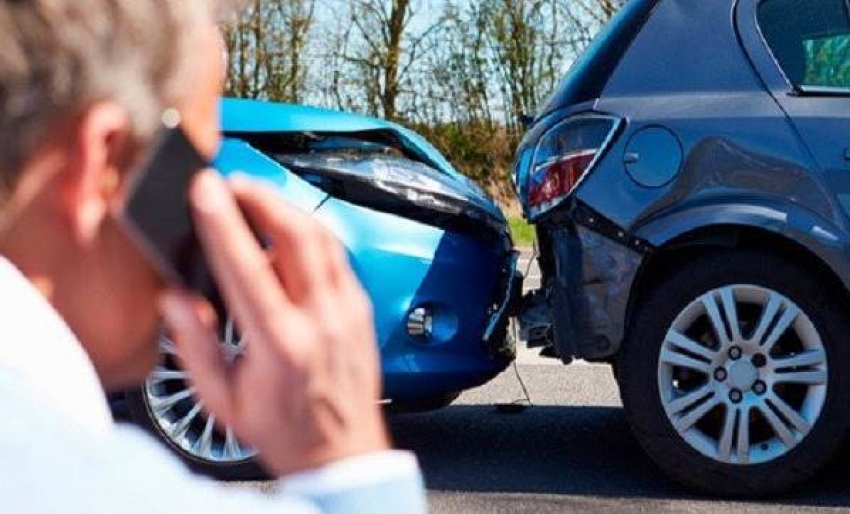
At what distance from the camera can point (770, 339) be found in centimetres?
498

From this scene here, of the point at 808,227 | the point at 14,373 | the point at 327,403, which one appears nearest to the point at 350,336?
the point at 327,403

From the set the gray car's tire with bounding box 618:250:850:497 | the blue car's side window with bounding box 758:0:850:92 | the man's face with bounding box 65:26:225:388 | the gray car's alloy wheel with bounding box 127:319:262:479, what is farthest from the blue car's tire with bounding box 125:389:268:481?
the man's face with bounding box 65:26:225:388

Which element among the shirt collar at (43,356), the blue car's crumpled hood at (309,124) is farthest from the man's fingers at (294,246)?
the blue car's crumpled hood at (309,124)

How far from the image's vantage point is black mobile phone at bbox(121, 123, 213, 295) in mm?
862

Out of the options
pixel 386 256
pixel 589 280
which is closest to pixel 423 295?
pixel 386 256

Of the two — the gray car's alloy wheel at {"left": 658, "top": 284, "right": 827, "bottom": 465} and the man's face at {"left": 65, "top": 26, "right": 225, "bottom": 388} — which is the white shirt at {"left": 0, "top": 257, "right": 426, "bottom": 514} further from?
the gray car's alloy wheel at {"left": 658, "top": 284, "right": 827, "bottom": 465}

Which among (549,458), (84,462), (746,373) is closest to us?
(84,462)

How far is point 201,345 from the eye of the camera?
0.88 m

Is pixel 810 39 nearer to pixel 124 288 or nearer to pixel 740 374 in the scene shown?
pixel 740 374

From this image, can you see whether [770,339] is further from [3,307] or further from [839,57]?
[3,307]

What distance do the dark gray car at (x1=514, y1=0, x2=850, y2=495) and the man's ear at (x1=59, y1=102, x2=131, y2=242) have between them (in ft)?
13.8

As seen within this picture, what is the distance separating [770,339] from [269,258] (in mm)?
4269

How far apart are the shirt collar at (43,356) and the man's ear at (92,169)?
0.04m

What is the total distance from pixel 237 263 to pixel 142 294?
0.09m
